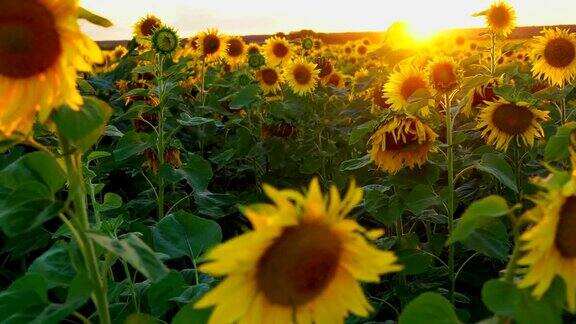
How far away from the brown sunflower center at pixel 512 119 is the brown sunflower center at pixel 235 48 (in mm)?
3388

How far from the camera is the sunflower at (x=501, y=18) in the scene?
4.30 m

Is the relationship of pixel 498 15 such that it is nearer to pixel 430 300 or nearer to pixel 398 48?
pixel 398 48

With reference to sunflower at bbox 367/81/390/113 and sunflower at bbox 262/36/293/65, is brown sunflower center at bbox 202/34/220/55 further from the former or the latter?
sunflower at bbox 367/81/390/113

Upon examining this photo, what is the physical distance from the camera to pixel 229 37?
217 inches

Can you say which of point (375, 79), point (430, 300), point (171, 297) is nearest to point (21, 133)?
A: point (171, 297)

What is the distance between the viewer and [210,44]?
16.5 ft

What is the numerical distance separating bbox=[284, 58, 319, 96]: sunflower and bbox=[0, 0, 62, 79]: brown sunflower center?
2.99 m

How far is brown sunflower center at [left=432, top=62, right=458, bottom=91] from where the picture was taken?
238cm

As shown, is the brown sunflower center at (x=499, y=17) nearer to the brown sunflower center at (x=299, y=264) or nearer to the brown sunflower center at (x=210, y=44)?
the brown sunflower center at (x=210, y=44)

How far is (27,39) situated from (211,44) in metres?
4.05

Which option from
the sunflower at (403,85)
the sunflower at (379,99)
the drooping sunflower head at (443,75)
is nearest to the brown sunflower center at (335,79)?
the sunflower at (379,99)

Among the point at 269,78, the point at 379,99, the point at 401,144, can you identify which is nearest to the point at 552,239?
the point at 401,144

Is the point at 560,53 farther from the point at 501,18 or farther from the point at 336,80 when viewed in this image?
the point at 336,80

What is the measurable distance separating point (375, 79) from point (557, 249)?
256 cm
